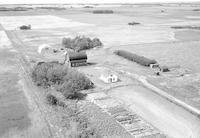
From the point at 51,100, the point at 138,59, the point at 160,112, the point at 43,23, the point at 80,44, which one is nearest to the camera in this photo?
the point at 160,112

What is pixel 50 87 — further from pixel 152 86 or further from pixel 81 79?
pixel 152 86

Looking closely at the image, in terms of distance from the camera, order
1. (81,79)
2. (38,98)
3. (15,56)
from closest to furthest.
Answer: (38,98), (81,79), (15,56)

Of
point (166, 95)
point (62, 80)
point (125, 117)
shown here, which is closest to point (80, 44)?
point (62, 80)

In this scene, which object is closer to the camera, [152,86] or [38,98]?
[38,98]

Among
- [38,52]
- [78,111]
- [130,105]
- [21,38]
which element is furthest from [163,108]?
[21,38]

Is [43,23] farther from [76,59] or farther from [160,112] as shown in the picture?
[160,112]

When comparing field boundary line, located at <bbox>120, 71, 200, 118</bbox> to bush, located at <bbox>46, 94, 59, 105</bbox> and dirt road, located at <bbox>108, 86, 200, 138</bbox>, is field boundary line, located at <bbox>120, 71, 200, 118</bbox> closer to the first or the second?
dirt road, located at <bbox>108, 86, 200, 138</bbox>
